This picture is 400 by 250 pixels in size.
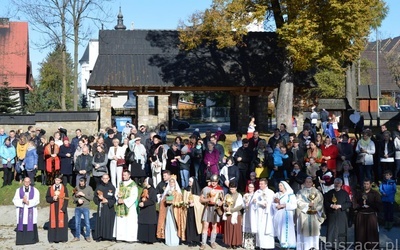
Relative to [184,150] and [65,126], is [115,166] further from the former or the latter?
[65,126]

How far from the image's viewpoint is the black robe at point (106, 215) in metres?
14.0

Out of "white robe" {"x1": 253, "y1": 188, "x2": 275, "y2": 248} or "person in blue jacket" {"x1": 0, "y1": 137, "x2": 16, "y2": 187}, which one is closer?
"white robe" {"x1": 253, "y1": 188, "x2": 275, "y2": 248}

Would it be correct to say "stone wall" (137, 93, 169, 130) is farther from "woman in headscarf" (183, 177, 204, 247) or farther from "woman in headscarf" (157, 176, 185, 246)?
"woman in headscarf" (183, 177, 204, 247)

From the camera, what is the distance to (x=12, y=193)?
18359 millimetres

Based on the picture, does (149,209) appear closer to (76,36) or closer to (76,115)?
(76,115)

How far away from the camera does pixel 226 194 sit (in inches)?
547

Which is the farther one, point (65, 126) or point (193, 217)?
point (65, 126)

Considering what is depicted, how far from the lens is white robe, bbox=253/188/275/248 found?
13.2 metres

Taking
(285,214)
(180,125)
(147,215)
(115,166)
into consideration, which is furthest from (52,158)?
(180,125)

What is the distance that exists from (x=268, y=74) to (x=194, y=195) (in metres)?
20.2

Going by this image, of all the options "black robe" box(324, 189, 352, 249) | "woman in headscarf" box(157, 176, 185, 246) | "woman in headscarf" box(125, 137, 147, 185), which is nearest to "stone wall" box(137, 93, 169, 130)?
"woman in headscarf" box(125, 137, 147, 185)

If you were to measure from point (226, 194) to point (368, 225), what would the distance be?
3273 mm

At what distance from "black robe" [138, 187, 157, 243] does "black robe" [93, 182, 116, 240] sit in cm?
71

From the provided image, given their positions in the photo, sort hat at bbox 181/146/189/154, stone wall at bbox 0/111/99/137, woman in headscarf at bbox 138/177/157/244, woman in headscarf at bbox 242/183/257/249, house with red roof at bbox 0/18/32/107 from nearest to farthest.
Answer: woman in headscarf at bbox 242/183/257/249 < woman in headscarf at bbox 138/177/157/244 < hat at bbox 181/146/189/154 < stone wall at bbox 0/111/99/137 < house with red roof at bbox 0/18/32/107
